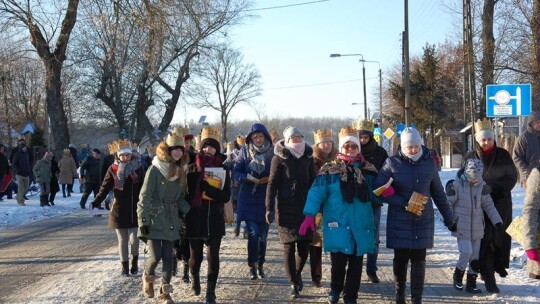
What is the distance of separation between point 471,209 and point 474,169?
445mm

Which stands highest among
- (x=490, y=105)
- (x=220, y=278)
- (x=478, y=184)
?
(x=490, y=105)

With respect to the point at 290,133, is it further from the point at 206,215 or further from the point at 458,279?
the point at 458,279

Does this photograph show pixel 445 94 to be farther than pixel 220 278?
Yes

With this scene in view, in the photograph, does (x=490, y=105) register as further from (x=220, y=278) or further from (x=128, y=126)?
(x=128, y=126)

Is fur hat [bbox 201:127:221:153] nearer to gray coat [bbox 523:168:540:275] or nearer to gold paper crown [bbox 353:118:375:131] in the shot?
gold paper crown [bbox 353:118:375:131]

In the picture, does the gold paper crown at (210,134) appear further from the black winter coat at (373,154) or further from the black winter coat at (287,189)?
the black winter coat at (373,154)

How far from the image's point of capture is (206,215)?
7656 millimetres

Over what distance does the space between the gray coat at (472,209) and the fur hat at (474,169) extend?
0.10m

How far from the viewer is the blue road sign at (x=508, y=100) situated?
42.5 feet

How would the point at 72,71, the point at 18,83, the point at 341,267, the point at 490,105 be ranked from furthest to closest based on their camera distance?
the point at 18,83
the point at 72,71
the point at 490,105
the point at 341,267

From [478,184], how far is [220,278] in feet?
10.9

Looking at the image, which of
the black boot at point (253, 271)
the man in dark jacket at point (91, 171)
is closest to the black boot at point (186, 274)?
the black boot at point (253, 271)

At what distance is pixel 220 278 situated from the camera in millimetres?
8812

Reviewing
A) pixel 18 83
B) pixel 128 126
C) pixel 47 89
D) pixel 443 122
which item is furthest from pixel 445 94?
pixel 18 83
